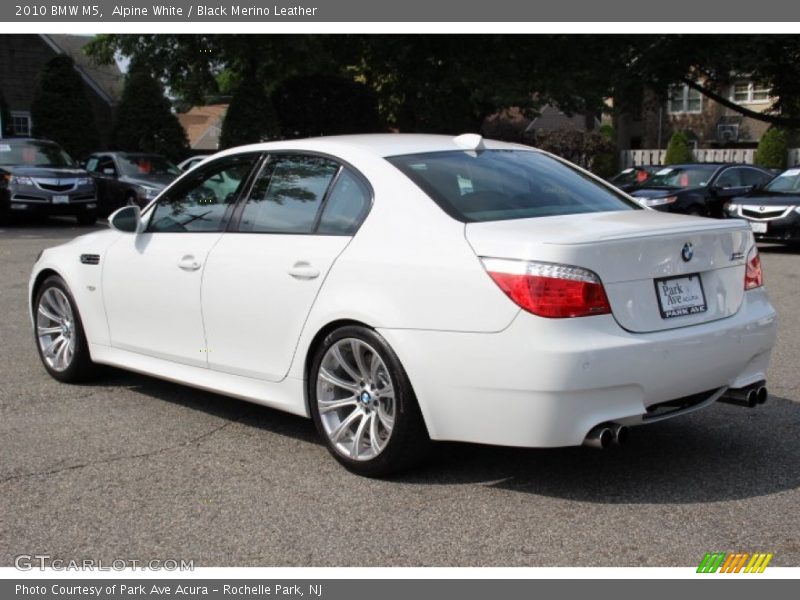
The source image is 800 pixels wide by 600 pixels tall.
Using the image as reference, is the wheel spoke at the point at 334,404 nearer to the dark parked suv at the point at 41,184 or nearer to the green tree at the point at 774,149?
the dark parked suv at the point at 41,184

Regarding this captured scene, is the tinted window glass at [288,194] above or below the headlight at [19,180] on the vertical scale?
above

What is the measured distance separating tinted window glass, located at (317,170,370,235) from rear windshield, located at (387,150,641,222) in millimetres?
223

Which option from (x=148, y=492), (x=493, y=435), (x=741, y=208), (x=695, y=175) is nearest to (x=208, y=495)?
(x=148, y=492)

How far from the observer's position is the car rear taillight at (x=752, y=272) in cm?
503

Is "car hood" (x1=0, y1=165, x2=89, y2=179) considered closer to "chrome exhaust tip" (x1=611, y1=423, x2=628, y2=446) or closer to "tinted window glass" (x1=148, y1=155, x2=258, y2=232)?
"tinted window glass" (x1=148, y1=155, x2=258, y2=232)

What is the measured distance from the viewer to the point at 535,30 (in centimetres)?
2667

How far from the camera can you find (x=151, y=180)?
75.9 ft

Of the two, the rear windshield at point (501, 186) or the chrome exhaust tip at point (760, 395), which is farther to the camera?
the chrome exhaust tip at point (760, 395)

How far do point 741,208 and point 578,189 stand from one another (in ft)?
41.1

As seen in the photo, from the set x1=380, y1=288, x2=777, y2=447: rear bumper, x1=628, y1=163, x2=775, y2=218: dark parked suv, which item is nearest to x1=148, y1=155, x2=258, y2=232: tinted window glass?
x1=380, y1=288, x2=777, y2=447: rear bumper

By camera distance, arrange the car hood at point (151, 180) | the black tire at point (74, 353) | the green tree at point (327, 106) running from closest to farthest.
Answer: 1. the black tire at point (74, 353)
2. the car hood at point (151, 180)
3. the green tree at point (327, 106)

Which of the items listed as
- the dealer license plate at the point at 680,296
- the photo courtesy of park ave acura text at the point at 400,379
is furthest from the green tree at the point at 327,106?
the dealer license plate at the point at 680,296

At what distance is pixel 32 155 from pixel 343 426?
18.8 m

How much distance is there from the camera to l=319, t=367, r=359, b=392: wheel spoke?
487 cm
